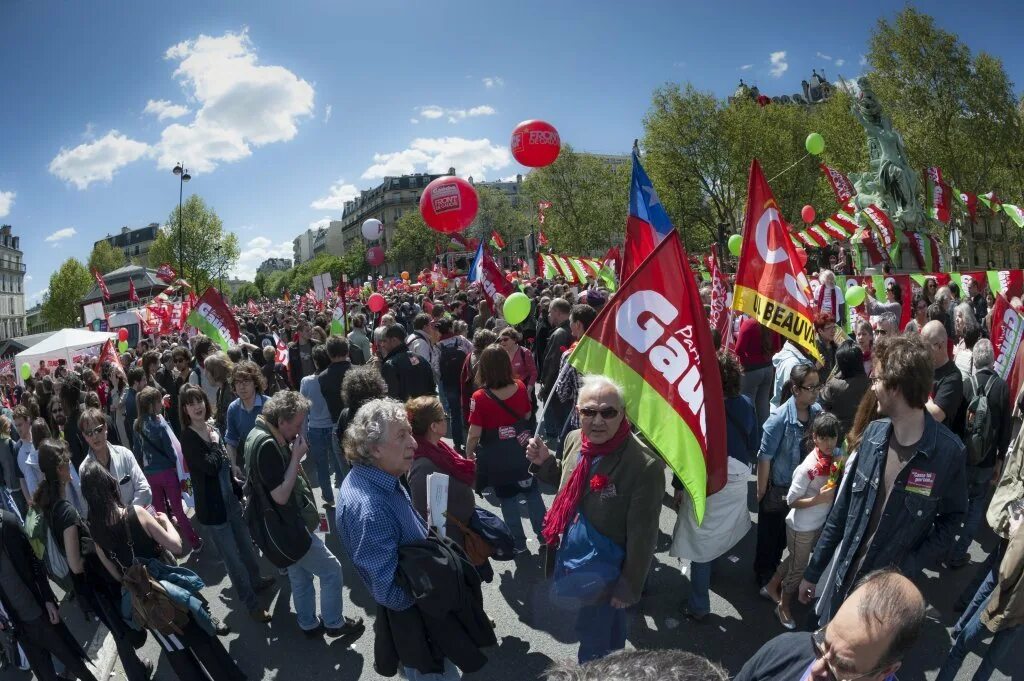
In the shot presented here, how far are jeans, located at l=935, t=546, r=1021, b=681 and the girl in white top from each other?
774mm

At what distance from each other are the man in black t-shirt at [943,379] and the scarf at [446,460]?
10.3ft

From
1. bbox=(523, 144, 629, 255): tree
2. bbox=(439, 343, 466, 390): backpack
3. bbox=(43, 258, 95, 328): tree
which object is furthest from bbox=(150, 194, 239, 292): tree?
bbox=(439, 343, 466, 390): backpack

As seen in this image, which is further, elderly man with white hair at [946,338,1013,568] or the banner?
the banner

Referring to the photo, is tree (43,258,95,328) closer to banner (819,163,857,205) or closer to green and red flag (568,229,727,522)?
banner (819,163,857,205)

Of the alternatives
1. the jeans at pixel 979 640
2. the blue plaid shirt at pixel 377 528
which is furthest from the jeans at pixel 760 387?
the blue plaid shirt at pixel 377 528

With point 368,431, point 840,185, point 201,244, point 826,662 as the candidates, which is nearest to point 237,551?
point 368,431

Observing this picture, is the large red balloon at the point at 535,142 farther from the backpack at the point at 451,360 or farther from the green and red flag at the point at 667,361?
the green and red flag at the point at 667,361

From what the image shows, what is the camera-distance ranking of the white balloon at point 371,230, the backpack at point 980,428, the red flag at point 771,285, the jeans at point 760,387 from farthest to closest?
1. the white balloon at point 371,230
2. the jeans at point 760,387
3. the red flag at point 771,285
4. the backpack at point 980,428

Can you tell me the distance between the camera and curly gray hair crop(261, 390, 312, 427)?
3.65 m

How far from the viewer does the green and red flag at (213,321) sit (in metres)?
8.57

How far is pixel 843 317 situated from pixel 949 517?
8.05 metres

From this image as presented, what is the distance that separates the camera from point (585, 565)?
276 cm

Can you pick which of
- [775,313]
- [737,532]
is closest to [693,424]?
[737,532]

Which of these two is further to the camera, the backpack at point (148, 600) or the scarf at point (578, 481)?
the backpack at point (148, 600)
